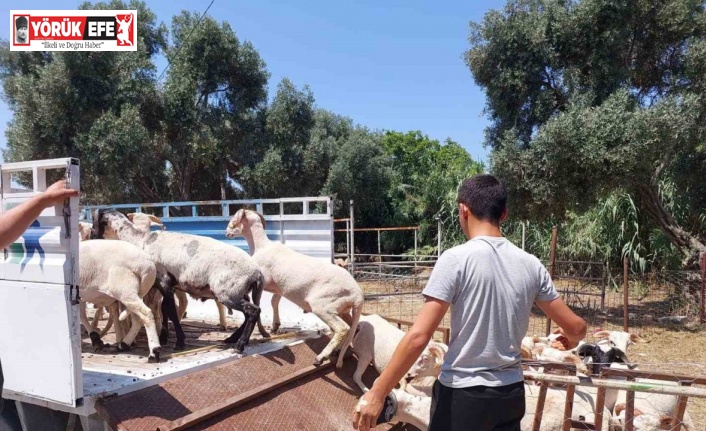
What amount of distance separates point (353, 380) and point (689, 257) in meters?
8.98

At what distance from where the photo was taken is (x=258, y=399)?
3.99 meters

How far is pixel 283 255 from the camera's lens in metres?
5.43

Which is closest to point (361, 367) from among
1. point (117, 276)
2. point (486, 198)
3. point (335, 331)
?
point (335, 331)

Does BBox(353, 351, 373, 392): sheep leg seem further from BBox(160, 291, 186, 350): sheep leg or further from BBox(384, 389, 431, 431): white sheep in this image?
BBox(160, 291, 186, 350): sheep leg

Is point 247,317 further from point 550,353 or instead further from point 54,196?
point 550,353

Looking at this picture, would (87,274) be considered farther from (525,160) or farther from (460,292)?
(525,160)

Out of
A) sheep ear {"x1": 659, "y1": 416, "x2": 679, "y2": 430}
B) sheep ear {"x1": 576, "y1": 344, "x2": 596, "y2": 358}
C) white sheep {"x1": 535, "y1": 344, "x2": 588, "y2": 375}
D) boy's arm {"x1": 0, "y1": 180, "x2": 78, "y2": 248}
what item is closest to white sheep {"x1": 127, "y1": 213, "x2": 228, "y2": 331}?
boy's arm {"x1": 0, "y1": 180, "x2": 78, "y2": 248}

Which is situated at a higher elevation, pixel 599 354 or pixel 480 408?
pixel 480 408

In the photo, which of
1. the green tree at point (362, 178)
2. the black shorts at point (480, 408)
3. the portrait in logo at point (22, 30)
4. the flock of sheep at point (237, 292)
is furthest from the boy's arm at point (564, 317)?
the green tree at point (362, 178)

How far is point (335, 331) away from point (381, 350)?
49cm

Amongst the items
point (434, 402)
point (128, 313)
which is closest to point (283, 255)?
point (128, 313)

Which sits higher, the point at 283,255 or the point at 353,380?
the point at 283,255

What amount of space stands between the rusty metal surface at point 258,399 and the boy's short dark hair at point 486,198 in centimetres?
234

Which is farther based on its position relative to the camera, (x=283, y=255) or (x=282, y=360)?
(x=283, y=255)
